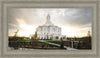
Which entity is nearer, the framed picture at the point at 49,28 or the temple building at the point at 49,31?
the framed picture at the point at 49,28

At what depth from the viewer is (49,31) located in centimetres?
443

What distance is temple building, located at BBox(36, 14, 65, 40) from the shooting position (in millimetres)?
4327

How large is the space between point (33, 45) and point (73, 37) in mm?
1167

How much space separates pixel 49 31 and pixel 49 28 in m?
0.09

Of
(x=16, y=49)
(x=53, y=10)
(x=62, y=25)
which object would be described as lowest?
(x=16, y=49)

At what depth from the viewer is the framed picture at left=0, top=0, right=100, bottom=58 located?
13.7ft

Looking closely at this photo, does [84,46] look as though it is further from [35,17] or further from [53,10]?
[35,17]

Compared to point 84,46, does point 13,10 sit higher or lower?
higher

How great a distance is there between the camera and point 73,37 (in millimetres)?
4332

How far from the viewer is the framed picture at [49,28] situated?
4.18m

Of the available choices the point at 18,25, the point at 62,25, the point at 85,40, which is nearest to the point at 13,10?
the point at 18,25

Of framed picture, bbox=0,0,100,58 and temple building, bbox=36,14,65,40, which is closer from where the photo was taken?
framed picture, bbox=0,0,100,58

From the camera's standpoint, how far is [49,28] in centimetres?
441

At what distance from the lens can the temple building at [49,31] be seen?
4327 millimetres
